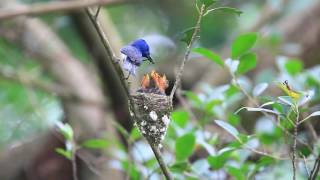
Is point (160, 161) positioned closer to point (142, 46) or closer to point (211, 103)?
point (142, 46)

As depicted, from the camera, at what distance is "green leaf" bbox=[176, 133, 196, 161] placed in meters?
1.01

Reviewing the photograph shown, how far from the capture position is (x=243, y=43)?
3.43ft

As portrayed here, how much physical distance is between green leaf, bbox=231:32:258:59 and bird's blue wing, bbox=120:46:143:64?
1.27 ft

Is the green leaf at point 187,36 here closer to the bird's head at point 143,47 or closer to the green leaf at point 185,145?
the bird's head at point 143,47

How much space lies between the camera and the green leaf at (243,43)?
1.03 m

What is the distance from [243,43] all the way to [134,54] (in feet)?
1.32

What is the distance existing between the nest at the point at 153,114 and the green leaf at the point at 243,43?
366 mm

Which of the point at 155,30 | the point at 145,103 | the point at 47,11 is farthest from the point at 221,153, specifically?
the point at 155,30

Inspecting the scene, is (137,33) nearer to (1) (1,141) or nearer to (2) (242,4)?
(2) (242,4)

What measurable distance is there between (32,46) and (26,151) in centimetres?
49

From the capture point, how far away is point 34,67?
313 cm

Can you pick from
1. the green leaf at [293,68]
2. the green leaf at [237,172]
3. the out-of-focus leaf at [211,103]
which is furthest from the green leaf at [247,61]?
the green leaf at [293,68]

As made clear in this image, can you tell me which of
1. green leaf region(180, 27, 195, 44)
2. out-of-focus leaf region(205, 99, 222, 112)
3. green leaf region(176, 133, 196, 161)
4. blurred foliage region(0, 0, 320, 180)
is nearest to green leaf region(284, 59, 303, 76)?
blurred foliage region(0, 0, 320, 180)

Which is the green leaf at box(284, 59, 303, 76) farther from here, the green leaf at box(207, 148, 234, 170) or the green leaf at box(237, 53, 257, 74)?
the green leaf at box(207, 148, 234, 170)
